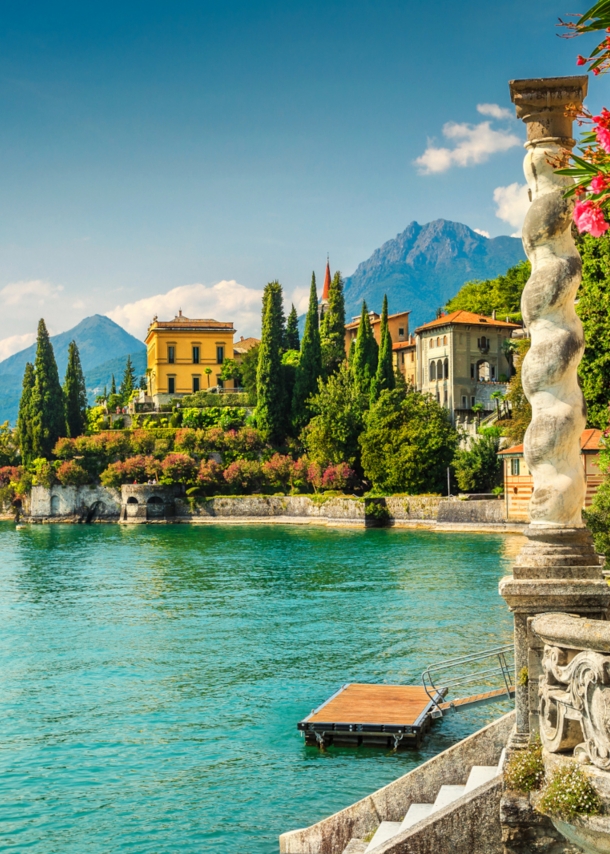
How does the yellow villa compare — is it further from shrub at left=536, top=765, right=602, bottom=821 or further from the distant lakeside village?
shrub at left=536, top=765, right=602, bottom=821

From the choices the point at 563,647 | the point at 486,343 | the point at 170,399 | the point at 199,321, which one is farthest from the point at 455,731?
the point at 199,321

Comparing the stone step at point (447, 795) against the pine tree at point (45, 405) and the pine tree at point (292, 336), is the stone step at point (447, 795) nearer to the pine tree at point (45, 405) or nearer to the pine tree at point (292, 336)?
the pine tree at point (45, 405)

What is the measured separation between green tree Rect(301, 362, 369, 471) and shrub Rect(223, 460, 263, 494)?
16.2 ft

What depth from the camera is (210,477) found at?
2862 inches

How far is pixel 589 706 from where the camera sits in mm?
5105

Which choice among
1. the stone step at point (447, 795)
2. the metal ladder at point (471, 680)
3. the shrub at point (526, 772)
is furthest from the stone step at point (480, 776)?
the metal ladder at point (471, 680)

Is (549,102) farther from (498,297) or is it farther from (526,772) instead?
(498,297)

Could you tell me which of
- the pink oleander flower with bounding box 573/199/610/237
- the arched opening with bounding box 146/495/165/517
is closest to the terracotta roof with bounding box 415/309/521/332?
the arched opening with bounding box 146/495/165/517

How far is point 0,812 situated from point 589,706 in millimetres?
11005

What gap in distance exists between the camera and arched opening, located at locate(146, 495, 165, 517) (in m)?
72.2

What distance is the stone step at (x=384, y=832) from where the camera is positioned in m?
8.72

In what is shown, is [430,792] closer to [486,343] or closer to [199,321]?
[486,343]

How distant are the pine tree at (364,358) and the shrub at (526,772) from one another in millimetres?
64848

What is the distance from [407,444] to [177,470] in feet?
62.4
